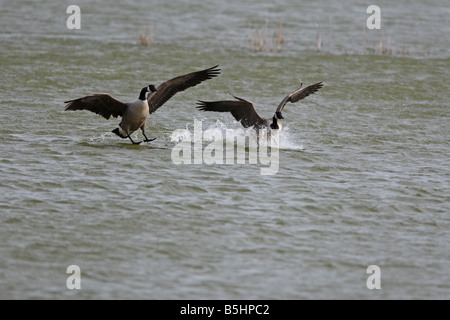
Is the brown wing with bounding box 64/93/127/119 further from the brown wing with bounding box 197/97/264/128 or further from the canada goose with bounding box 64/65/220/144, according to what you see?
the brown wing with bounding box 197/97/264/128

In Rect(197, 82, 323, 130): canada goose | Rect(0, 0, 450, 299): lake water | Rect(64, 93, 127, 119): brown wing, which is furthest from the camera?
Rect(197, 82, 323, 130): canada goose

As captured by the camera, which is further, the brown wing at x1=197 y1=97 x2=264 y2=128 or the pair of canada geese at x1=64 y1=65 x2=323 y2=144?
the brown wing at x1=197 y1=97 x2=264 y2=128

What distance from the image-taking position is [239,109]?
440 inches

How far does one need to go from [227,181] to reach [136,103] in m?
2.15

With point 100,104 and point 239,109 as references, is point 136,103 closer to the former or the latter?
point 100,104

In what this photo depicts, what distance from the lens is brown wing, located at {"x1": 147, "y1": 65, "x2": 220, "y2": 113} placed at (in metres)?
10.8

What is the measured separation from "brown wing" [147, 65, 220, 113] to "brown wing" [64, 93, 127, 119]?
49 cm

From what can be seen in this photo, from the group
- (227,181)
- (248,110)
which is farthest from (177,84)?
(227,181)

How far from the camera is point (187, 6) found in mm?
25219

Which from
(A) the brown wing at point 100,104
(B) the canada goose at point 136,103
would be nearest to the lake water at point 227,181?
(B) the canada goose at point 136,103

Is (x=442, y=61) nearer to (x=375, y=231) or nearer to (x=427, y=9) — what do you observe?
(x=427, y=9)

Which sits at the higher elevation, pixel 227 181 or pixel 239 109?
pixel 239 109

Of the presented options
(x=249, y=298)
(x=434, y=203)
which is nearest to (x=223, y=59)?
(x=434, y=203)

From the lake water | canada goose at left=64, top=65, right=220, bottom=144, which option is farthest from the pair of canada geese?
the lake water
